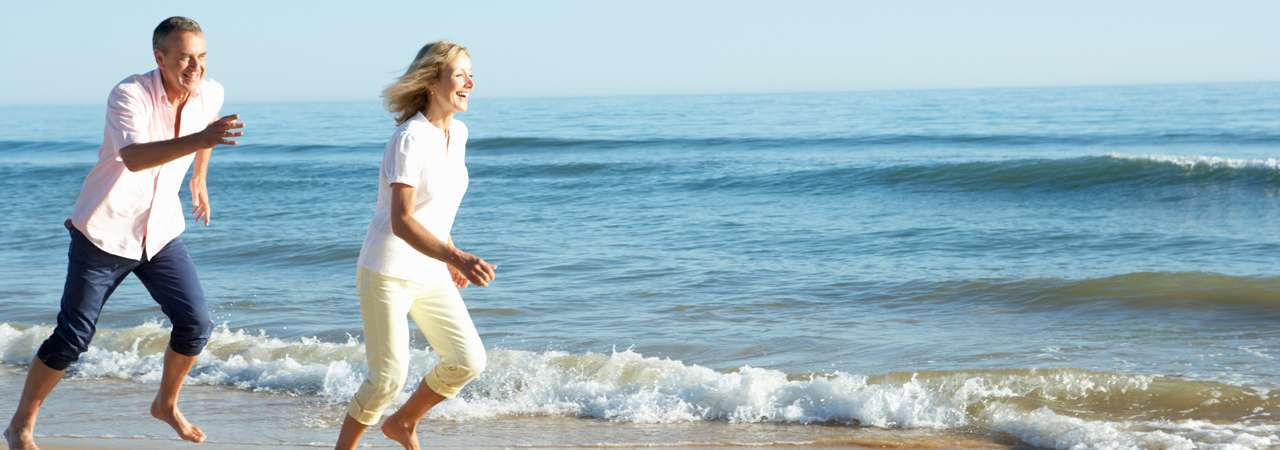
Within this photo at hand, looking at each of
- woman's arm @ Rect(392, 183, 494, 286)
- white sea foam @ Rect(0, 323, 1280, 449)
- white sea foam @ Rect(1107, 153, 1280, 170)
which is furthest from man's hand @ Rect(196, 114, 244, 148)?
white sea foam @ Rect(1107, 153, 1280, 170)

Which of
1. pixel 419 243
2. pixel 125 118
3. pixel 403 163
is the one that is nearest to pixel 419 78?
pixel 403 163

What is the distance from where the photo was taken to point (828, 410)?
6031 millimetres

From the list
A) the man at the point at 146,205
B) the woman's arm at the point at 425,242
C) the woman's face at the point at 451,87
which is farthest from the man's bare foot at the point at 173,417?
the woman's face at the point at 451,87

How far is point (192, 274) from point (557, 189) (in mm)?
15472

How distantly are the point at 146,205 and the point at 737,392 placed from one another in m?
2.97

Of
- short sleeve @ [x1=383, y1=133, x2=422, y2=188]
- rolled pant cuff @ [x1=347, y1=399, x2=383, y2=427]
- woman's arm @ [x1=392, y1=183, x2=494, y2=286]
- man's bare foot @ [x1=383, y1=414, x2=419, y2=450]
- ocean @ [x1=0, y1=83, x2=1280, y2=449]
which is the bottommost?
ocean @ [x1=0, y1=83, x2=1280, y2=449]

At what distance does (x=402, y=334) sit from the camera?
4031 millimetres

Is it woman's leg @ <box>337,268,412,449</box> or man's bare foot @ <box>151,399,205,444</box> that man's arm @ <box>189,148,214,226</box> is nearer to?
man's bare foot @ <box>151,399,205,444</box>

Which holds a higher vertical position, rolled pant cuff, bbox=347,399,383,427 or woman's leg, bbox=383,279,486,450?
woman's leg, bbox=383,279,486,450

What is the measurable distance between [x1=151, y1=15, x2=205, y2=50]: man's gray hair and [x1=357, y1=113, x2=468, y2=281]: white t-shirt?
83cm

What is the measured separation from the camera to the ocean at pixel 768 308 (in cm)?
597

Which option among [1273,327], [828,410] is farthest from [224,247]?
[1273,327]

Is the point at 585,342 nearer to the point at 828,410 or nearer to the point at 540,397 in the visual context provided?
the point at 540,397

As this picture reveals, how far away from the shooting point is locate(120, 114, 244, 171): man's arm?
3.72 meters
